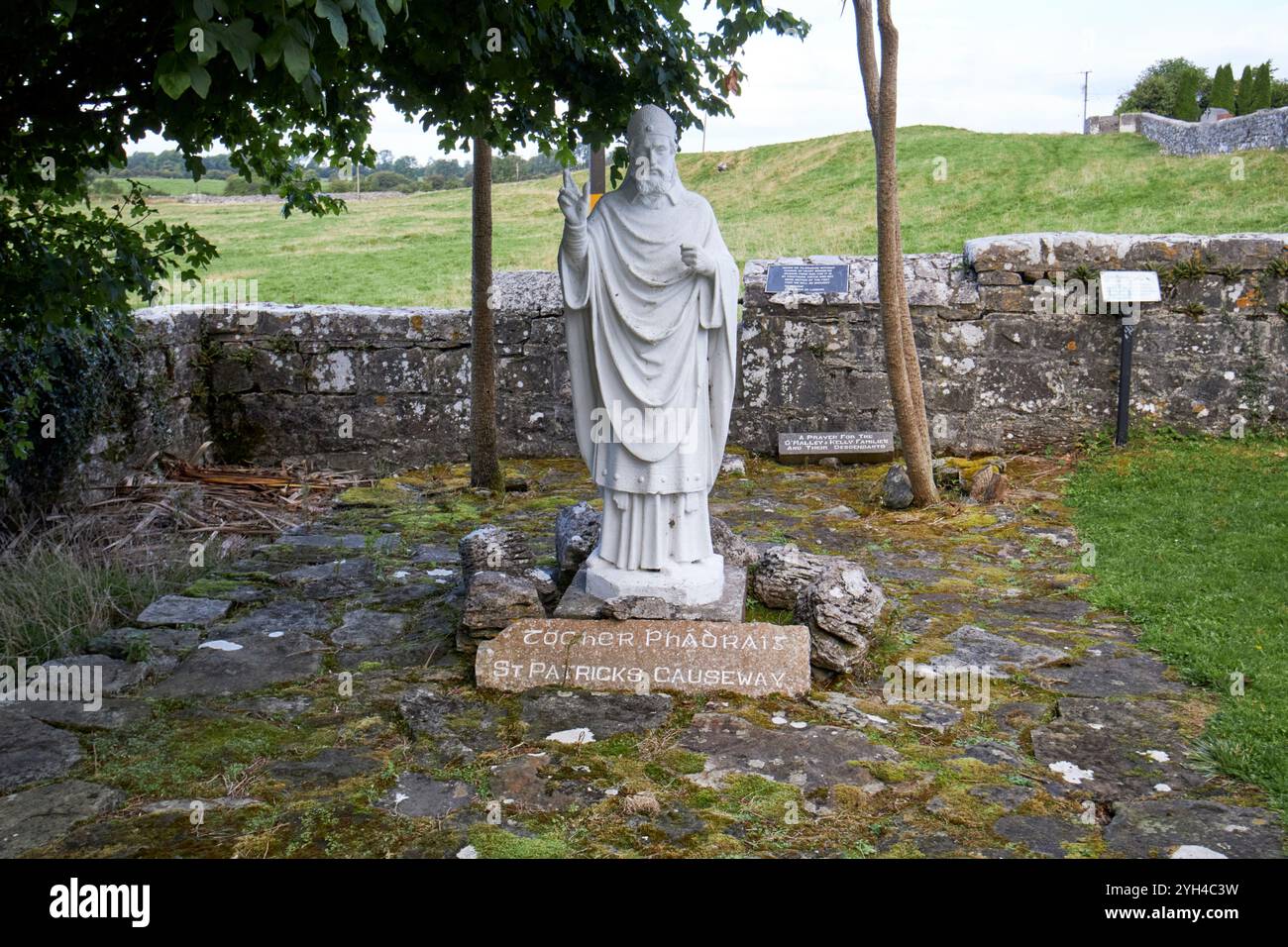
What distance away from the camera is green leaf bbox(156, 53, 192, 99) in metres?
2.98

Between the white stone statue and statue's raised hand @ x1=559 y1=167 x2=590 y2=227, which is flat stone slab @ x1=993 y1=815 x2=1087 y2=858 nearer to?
the white stone statue

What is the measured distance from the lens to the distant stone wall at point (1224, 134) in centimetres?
2434

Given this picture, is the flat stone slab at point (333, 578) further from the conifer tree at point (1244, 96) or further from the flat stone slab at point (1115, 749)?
the conifer tree at point (1244, 96)

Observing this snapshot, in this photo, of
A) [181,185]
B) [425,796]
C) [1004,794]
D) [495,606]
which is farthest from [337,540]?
Answer: [181,185]

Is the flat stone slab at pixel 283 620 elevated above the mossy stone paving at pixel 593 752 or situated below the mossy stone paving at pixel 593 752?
above

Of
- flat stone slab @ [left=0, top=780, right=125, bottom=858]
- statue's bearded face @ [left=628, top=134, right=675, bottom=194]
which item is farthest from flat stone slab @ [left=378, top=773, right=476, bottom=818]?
statue's bearded face @ [left=628, top=134, right=675, bottom=194]

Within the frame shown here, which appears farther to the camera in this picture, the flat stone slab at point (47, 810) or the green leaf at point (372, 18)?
the flat stone slab at point (47, 810)

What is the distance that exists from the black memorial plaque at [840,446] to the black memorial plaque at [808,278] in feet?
4.10

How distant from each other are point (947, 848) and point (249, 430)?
780 cm

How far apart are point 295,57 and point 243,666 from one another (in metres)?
3.08

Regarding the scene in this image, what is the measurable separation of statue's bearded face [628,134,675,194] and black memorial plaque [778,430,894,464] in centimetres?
475

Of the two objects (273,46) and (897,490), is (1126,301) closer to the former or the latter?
(897,490)

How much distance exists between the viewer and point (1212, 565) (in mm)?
6262

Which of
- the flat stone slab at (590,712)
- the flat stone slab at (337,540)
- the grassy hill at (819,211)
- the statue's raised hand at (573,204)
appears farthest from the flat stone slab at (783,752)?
the grassy hill at (819,211)
